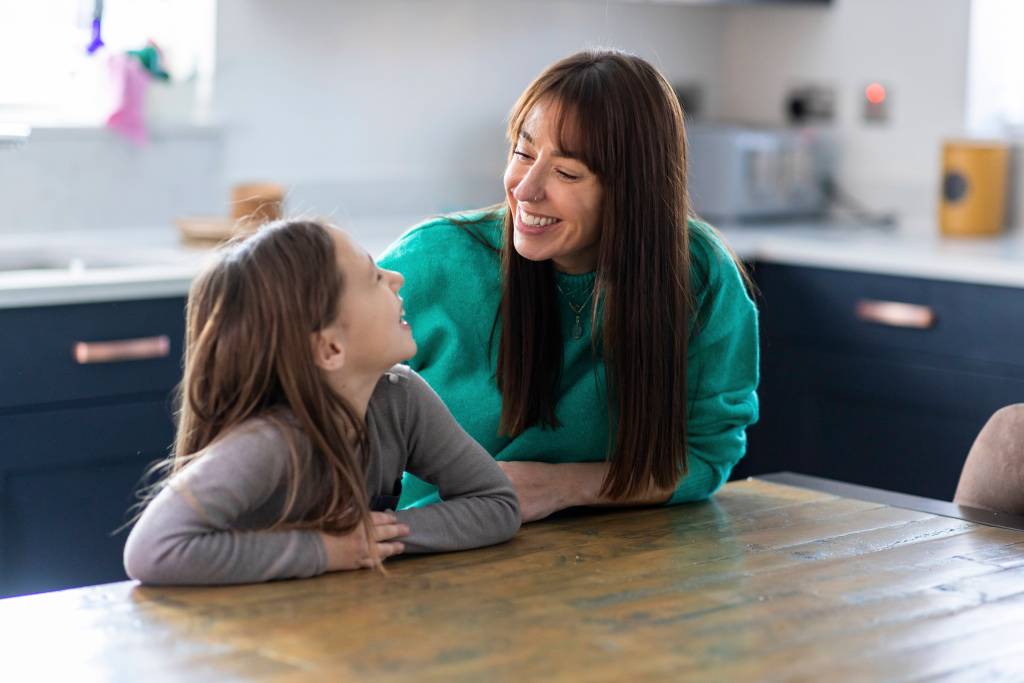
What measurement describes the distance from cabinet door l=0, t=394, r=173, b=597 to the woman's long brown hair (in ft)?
3.72

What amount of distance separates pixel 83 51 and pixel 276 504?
1997mm

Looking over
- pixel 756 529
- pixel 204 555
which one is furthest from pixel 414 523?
pixel 756 529

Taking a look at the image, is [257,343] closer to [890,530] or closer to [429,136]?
[890,530]

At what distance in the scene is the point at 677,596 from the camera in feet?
4.43

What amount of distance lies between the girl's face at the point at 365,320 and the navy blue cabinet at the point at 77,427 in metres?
1.22

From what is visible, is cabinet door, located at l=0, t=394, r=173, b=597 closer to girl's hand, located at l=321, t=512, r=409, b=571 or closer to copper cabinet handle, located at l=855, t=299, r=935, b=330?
girl's hand, located at l=321, t=512, r=409, b=571

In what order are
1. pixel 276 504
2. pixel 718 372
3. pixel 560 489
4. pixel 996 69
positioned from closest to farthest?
1. pixel 276 504
2. pixel 560 489
3. pixel 718 372
4. pixel 996 69

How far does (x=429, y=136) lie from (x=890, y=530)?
220cm

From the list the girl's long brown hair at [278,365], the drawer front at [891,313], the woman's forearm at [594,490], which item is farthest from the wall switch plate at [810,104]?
the girl's long brown hair at [278,365]

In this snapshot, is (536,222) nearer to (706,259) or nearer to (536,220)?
(536,220)

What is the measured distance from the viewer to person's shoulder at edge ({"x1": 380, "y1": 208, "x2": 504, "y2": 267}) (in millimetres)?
1868

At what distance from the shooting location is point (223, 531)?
133 cm

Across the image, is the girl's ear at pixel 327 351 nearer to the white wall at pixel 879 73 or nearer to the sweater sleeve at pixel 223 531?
the sweater sleeve at pixel 223 531

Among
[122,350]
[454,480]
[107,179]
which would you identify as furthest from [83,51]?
[454,480]
